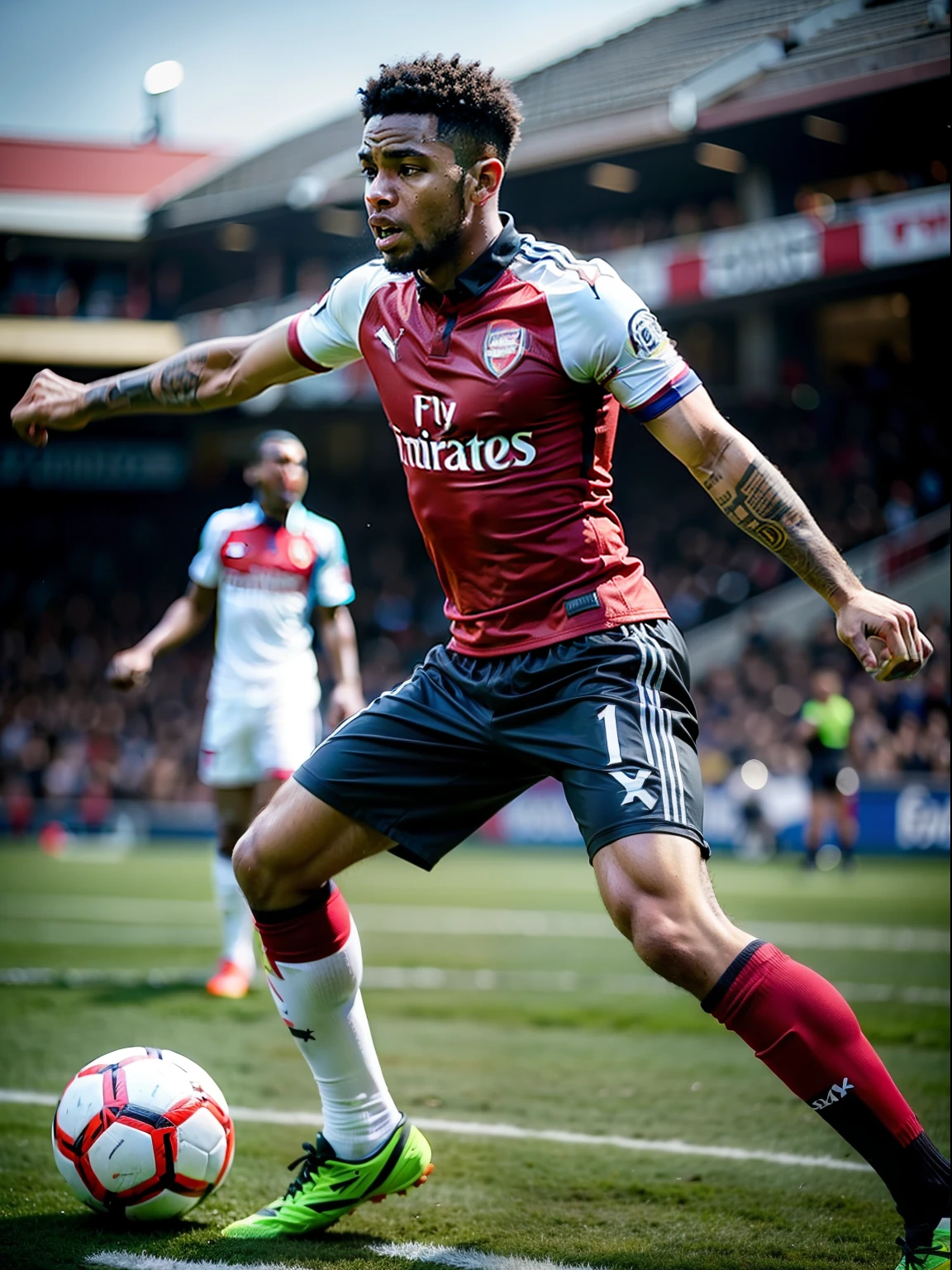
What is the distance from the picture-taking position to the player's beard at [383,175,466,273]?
2.90 meters

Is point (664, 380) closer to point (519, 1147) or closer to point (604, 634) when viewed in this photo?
point (604, 634)

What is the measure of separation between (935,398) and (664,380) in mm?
7569

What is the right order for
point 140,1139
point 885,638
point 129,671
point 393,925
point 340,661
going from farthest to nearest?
point 393,925 < point 340,661 < point 129,671 < point 140,1139 < point 885,638

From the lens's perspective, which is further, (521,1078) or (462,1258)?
(521,1078)

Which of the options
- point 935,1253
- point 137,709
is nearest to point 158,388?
point 935,1253

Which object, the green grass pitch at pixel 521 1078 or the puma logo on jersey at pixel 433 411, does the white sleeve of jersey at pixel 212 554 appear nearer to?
the green grass pitch at pixel 521 1078

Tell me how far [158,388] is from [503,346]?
1.08 meters

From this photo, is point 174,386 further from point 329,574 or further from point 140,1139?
point 329,574

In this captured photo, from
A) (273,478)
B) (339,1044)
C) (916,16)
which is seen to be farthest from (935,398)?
(339,1044)

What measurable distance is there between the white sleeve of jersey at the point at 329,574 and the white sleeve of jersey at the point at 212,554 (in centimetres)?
47

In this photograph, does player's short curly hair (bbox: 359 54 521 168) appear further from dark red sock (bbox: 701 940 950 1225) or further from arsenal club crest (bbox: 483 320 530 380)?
dark red sock (bbox: 701 940 950 1225)

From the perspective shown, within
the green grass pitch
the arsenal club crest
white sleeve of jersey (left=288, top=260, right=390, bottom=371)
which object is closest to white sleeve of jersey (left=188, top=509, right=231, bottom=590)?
the green grass pitch

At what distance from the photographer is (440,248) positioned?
2906 mm

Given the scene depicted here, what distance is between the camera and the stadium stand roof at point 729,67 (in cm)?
546
